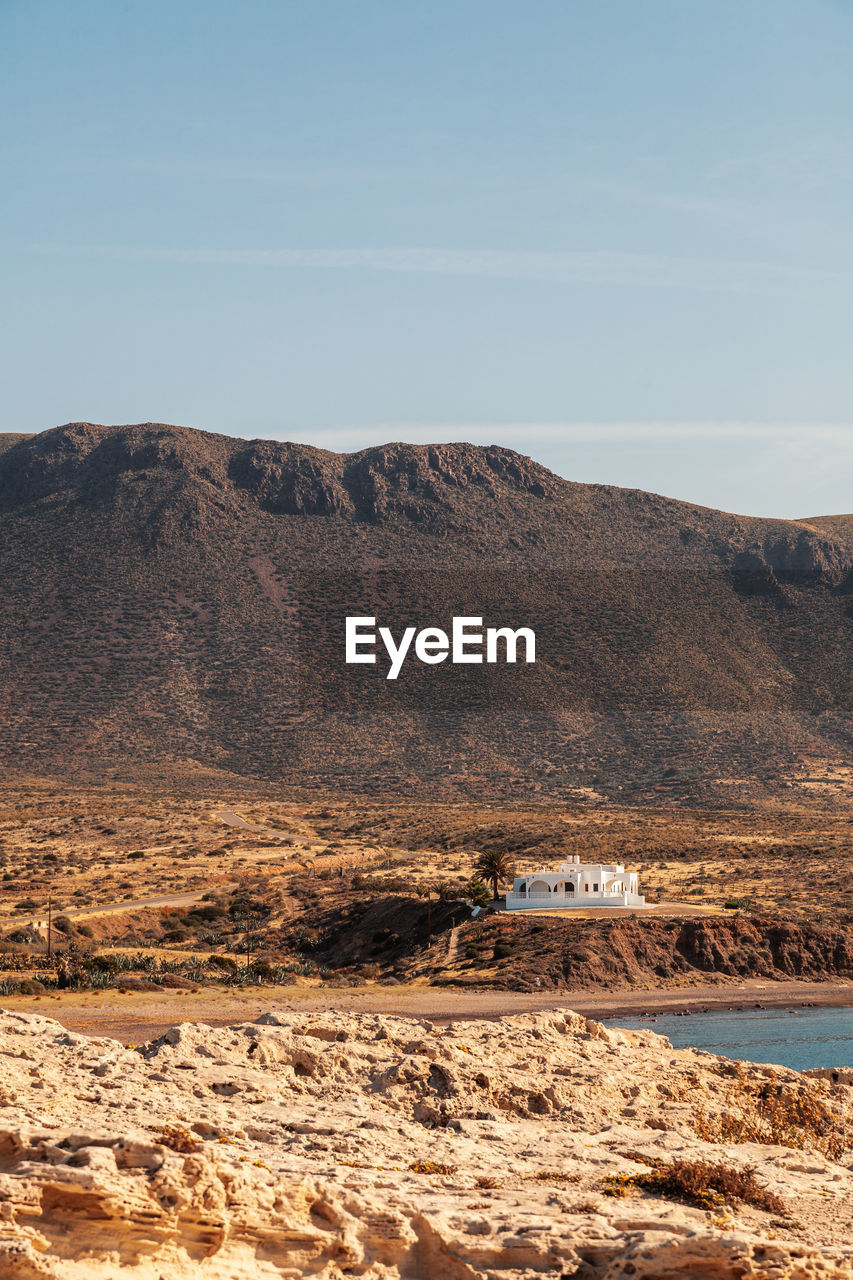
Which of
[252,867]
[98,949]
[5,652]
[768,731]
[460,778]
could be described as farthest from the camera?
[5,652]

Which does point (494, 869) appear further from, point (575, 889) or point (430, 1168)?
point (430, 1168)

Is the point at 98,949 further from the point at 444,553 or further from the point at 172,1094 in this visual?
the point at 444,553

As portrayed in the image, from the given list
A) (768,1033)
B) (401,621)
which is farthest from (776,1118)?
(401,621)

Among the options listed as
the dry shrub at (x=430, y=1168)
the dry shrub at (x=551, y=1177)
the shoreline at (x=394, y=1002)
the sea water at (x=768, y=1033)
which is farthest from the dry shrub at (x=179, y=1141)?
the sea water at (x=768, y=1033)

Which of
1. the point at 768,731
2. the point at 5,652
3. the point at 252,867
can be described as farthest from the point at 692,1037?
the point at 5,652

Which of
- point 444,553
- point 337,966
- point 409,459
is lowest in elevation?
point 337,966

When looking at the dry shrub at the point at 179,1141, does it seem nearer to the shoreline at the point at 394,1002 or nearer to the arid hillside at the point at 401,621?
the shoreline at the point at 394,1002

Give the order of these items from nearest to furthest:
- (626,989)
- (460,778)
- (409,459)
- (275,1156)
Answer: (275,1156), (626,989), (460,778), (409,459)
